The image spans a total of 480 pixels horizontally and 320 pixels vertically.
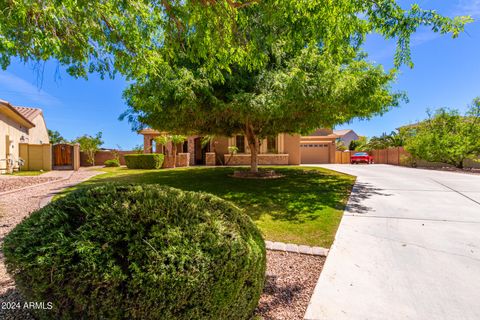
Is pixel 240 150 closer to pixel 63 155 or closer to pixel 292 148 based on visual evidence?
pixel 292 148

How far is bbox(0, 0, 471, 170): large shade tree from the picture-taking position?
3857 mm

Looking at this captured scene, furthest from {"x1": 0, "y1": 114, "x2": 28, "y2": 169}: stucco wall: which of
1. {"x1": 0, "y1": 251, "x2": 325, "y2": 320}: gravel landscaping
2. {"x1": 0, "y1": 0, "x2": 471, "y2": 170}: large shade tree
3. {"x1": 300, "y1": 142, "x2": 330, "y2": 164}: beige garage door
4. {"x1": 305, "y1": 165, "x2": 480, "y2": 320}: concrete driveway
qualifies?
{"x1": 300, "y1": 142, "x2": 330, "y2": 164}: beige garage door

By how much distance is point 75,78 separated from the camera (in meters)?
5.74

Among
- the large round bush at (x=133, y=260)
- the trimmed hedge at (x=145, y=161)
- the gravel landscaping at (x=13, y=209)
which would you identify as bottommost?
the gravel landscaping at (x=13, y=209)

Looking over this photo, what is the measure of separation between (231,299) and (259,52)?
4.94 metres

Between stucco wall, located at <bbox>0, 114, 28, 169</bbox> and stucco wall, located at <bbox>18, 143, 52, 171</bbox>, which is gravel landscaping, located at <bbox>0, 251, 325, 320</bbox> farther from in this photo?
stucco wall, located at <bbox>18, 143, 52, 171</bbox>

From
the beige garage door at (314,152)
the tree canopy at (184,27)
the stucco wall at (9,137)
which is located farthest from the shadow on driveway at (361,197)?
the stucco wall at (9,137)

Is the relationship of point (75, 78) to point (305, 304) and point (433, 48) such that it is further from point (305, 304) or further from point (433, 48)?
point (433, 48)

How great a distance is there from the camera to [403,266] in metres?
3.26

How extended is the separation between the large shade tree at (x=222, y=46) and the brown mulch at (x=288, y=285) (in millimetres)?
3782

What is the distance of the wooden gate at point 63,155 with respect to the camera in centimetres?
2086

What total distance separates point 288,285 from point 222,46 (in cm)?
453

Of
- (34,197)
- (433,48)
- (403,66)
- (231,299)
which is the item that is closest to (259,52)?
(403,66)

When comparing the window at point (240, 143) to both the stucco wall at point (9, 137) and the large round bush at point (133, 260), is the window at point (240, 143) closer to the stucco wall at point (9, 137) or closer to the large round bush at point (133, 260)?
the stucco wall at point (9, 137)
